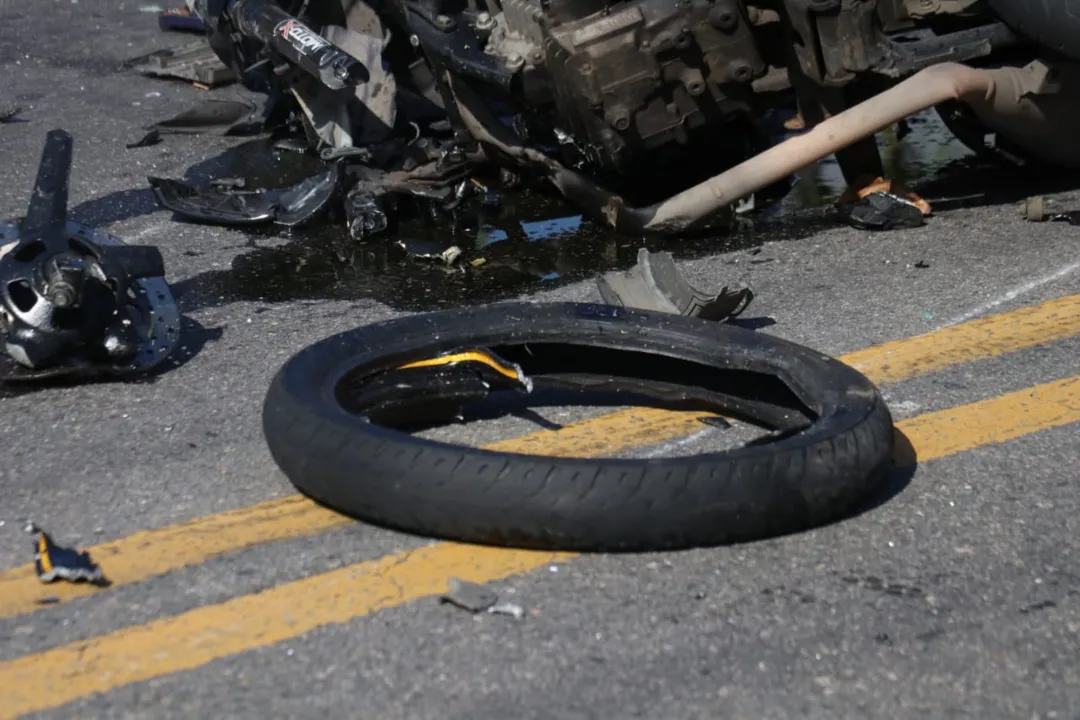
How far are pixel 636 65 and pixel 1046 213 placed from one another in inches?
64.0

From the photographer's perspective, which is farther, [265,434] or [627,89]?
[627,89]

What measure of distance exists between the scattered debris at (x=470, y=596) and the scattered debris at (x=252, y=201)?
324 centimetres

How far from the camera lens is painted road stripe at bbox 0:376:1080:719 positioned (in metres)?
2.59

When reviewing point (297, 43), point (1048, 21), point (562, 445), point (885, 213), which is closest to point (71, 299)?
point (562, 445)

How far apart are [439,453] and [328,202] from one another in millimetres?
3030

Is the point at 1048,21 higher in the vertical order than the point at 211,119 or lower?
higher

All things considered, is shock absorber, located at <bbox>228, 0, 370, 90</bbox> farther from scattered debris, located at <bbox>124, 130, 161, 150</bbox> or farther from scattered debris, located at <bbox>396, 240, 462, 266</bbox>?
scattered debris, located at <bbox>124, 130, 161, 150</bbox>

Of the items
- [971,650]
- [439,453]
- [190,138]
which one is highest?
[439,453]

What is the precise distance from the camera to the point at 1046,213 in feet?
17.9

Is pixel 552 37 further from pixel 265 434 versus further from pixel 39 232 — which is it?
pixel 265 434

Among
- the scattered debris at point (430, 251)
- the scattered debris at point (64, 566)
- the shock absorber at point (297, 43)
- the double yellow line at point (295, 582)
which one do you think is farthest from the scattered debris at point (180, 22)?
the scattered debris at point (64, 566)

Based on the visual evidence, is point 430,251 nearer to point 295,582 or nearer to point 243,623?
point 295,582

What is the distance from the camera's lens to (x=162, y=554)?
308 centimetres

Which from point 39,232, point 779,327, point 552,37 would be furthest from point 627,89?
point 39,232
